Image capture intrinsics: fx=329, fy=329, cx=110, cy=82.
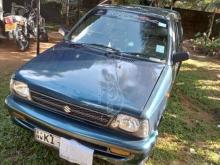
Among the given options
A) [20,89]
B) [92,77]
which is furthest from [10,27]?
[92,77]

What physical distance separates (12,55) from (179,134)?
436 centimetres

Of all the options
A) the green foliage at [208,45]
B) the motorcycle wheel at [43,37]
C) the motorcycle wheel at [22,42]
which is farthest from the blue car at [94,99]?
the green foliage at [208,45]

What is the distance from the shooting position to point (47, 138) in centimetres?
329

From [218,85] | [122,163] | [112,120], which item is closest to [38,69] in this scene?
[112,120]

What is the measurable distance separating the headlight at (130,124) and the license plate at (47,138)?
60 cm

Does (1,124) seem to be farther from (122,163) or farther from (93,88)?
(122,163)

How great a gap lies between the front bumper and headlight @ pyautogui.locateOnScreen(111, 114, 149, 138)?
0.07 meters

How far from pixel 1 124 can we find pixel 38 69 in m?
1.21

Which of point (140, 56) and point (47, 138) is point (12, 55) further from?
point (47, 138)

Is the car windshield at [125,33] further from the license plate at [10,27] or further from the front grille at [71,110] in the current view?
the license plate at [10,27]

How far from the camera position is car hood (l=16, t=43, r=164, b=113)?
3.16 m

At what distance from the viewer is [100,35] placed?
4453 mm

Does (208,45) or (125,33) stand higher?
(125,33)

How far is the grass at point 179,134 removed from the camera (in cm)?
386
